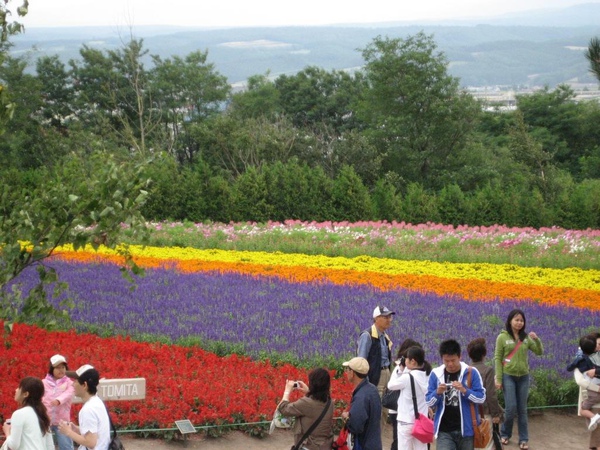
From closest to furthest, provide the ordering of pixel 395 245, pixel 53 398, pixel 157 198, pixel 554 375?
pixel 53 398 → pixel 554 375 → pixel 395 245 → pixel 157 198

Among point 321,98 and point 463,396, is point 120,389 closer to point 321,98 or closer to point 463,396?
point 463,396

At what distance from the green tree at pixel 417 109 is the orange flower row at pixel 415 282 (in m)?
19.4

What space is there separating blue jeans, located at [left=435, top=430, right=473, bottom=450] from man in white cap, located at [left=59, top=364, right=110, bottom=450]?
278 cm

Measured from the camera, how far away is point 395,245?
23.1m

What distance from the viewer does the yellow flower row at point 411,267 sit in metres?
18.6

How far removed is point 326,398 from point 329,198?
76.6 feet

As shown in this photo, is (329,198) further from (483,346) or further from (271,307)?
(483,346)

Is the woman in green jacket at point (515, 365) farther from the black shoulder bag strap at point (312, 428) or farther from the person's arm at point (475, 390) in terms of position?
the black shoulder bag strap at point (312, 428)

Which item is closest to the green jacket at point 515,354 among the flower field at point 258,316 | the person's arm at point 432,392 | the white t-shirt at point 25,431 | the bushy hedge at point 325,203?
the flower field at point 258,316

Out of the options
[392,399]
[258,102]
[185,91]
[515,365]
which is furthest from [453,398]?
[185,91]

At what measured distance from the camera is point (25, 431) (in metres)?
6.51

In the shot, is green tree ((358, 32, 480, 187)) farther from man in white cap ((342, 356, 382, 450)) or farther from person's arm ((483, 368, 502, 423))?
man in white cap ((342, 356, 382, 450))

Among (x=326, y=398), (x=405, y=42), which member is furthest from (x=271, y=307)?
(x=405, y=42)

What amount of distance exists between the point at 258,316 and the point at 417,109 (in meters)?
26.6
